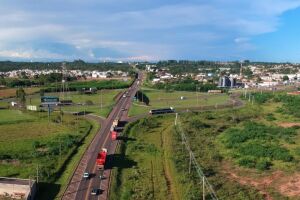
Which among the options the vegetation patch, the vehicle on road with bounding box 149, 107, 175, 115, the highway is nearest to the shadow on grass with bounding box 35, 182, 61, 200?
the highway

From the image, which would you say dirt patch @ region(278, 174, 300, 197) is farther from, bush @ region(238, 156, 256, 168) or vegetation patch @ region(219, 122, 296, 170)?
bush @ region(238, 156, 256, 168)

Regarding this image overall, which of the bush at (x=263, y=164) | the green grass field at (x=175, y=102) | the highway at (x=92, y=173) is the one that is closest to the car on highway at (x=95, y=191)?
the highway at (x=92, y=173)

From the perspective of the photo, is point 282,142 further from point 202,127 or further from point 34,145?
point 34,145

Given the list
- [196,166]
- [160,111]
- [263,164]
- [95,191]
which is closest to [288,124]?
[160,111]

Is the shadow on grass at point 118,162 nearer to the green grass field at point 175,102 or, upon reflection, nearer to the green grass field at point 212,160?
the green grass field at point 212,160

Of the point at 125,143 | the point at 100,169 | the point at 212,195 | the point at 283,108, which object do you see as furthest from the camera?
the point at 283,108

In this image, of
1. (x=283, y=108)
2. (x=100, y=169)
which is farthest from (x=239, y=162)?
(x=283, y=108)
